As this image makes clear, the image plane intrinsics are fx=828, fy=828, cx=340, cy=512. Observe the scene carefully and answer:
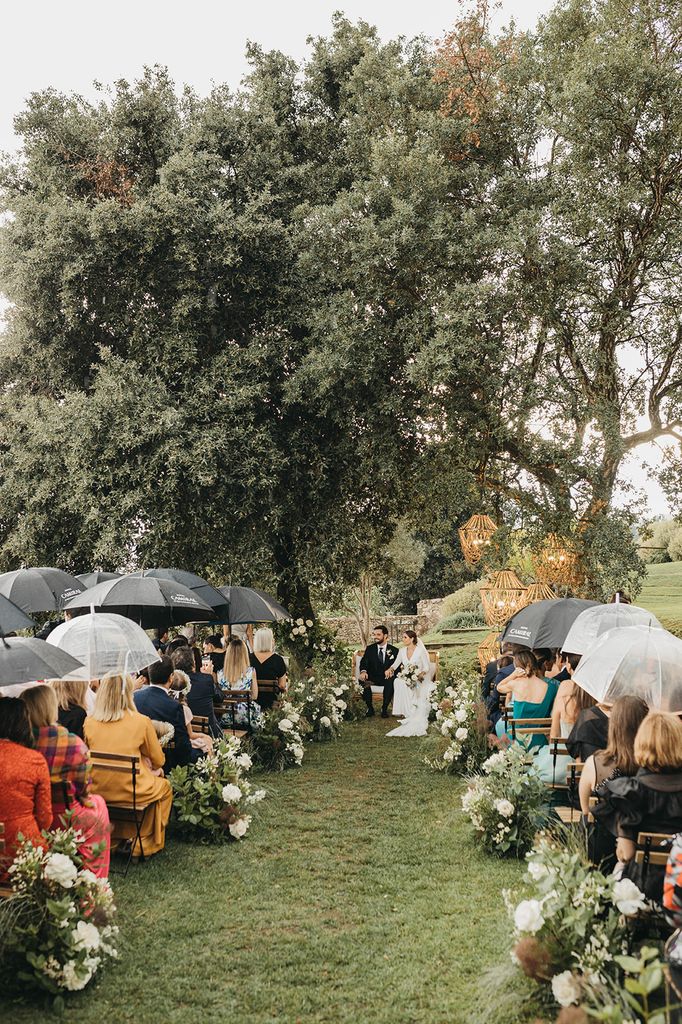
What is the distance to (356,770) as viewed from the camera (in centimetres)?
1141

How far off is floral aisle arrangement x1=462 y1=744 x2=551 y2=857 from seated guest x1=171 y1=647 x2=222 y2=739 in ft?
10.9

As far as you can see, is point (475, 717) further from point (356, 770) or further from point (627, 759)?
point (627, 759)

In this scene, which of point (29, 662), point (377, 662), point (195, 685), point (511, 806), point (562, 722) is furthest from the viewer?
point (377, 662)

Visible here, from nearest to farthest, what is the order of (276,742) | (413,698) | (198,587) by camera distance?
(276,742), (198,587), (413,698)

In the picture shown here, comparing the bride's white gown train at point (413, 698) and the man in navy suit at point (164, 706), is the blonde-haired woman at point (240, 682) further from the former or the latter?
the bride's white gown train at point (413, 698)

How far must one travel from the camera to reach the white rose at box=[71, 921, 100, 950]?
4.81 meters

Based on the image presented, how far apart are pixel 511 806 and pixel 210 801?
2.84 m

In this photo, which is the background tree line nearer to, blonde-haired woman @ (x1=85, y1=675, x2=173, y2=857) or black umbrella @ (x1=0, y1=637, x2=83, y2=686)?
blonde-haired woman @ (x1=85, y1=675, x2=173, y2=857)

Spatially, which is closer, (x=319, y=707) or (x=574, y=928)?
(x=574, y=928)

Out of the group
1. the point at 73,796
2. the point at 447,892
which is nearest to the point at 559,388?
the point at 447,892

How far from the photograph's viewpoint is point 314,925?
6.07 metres

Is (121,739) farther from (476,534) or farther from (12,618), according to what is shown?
(476,534)

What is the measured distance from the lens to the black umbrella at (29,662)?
16.8ft

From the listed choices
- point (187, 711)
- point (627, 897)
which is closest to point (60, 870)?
point (627, 897)
